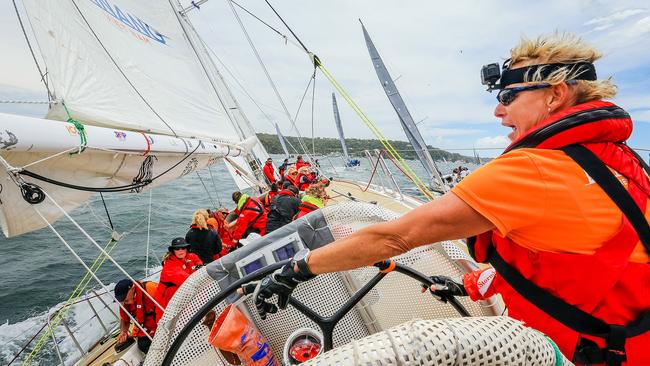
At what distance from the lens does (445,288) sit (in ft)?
5.28

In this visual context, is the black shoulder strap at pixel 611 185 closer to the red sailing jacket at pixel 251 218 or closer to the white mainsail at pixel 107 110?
the white mainsail at pixel 107 110

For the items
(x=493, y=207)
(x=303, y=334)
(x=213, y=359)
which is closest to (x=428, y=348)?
(x=493, y=207)

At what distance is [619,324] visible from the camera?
3.15 ft

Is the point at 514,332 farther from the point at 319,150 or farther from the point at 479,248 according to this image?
the point at 319,150

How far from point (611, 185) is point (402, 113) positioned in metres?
7.61

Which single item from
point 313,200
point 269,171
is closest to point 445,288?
point 313,200

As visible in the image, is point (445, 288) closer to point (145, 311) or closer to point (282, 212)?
point (282, 212)

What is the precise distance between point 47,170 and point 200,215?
2.09 meters

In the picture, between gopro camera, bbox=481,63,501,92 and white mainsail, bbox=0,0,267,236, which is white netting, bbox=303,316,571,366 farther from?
white mainsail, bbox=0,0,267,236

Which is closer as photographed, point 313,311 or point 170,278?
point 313,311

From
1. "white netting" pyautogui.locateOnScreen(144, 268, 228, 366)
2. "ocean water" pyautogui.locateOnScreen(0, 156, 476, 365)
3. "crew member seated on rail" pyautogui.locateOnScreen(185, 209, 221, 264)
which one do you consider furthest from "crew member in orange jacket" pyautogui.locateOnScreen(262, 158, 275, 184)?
"white netting" pyautogui.locateOnScreen(144, 268, 228, 366)

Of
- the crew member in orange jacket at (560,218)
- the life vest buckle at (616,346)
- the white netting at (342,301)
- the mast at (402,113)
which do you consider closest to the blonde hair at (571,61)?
the crew member in orange jacket at (560,218)

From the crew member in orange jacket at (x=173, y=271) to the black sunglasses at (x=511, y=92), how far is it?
3457mm

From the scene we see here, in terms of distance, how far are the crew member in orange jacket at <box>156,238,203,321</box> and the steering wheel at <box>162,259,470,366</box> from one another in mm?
2202
